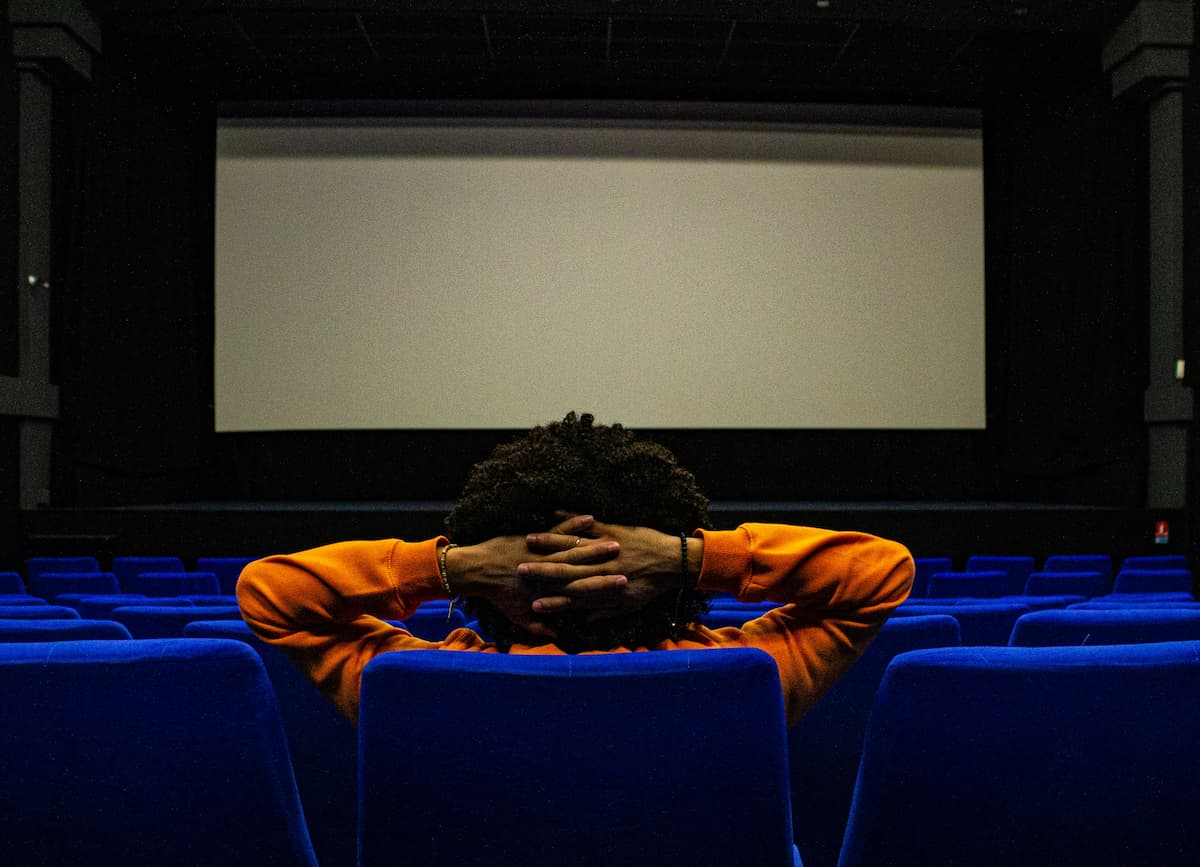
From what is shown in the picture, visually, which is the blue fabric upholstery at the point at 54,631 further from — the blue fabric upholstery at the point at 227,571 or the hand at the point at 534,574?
the blue fabric upholstery at the point at 227,571

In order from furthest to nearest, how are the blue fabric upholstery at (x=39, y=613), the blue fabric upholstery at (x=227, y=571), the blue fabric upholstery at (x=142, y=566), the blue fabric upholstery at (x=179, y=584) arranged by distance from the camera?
the blue fabric upholstery at (x=142, y=566)
the blue fabric upholstery at (x=227, y=571)
the blue fabric upholstery at (x=179, y=584)
the blue fabric upholstery at (x=39, y=613)

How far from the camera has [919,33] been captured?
863 centimetres

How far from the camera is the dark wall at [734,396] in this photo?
8.46m

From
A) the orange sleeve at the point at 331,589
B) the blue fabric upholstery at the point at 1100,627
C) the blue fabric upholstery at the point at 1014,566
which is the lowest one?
the blue fabric upholstery at the point at 1014,566

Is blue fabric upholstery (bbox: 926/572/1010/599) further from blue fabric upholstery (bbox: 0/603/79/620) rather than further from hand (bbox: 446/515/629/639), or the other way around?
hand (bbox: 446/515/629/639)

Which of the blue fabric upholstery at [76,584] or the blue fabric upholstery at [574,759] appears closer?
the blue fabric upholstery at [574,759]

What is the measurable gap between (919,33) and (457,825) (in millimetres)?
9138

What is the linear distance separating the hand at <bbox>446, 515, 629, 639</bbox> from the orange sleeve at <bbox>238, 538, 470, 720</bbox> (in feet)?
0.14

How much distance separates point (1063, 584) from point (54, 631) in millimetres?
4079

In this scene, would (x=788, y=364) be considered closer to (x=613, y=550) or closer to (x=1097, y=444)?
(x=1097, y=444)

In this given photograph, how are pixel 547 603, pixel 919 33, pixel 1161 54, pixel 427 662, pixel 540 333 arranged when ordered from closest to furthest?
pixel 427 662, pixel 547 603, pixel 1161 54, pixel 919 33, pixel 540 333

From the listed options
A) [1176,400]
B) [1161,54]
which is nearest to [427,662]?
[1176,400]

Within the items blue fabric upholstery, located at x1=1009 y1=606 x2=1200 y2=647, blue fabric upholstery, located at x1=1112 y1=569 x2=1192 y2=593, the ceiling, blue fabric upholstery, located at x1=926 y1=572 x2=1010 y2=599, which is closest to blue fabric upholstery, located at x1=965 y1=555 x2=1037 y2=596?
blue fabric upholstery, located at x1=1112 y1=569 x2=1192 y2=593

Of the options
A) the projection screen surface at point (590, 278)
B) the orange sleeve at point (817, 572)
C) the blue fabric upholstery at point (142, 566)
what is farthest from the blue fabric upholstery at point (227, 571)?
the orange sleeve at point (817, 572)
